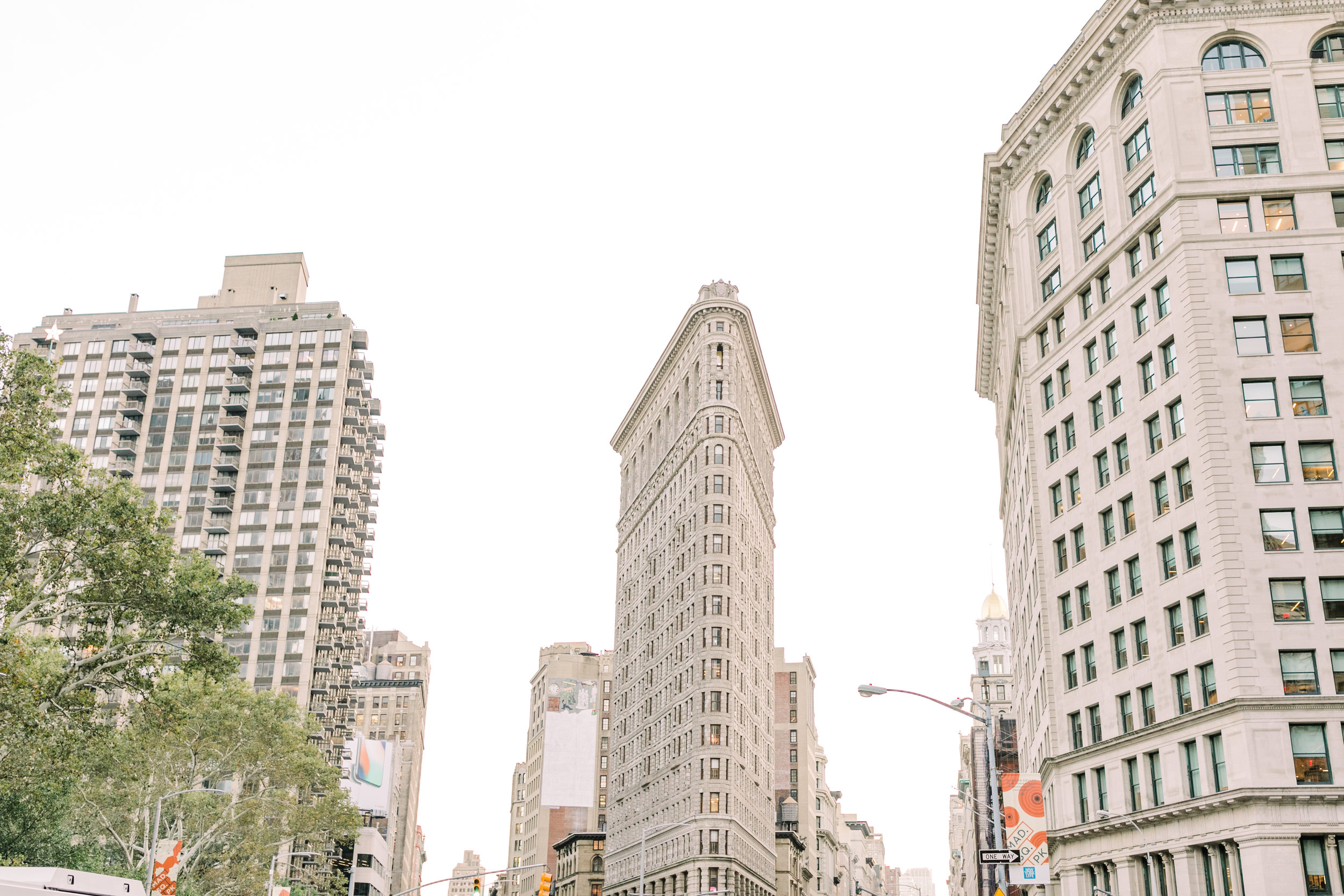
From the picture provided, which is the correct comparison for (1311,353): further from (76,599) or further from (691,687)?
(691,687)

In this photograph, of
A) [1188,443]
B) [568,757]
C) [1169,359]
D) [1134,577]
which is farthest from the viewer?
[568,757]

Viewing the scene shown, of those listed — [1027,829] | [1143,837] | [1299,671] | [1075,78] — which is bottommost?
[1027,829]

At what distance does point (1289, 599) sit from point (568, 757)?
6365 inches

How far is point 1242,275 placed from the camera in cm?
5231

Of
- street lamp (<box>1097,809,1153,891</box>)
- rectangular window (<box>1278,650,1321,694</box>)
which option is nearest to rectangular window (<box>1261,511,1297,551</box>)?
rectangular window (<box>1278,650,1321,694</box>)

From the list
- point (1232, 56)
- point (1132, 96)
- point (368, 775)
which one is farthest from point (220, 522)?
point (1232, 56)

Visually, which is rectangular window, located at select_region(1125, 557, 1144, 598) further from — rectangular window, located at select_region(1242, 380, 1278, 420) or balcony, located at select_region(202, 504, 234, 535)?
balcony, located at select_region(202, 504, 234, 535)

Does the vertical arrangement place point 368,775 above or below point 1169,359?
below

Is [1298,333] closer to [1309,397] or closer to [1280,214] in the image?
[1309,397]

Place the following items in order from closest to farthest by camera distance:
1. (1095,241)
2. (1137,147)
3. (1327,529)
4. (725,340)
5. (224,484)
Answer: (1327,529) < (1137,147) < (1095,241) < (725,340) < (224,484)

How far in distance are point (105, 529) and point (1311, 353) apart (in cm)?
4900

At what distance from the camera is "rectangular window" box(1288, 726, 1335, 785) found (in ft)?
143

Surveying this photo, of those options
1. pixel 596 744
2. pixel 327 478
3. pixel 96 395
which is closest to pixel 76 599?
pixel 327 478

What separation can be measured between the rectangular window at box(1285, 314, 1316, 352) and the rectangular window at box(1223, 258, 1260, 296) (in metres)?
1.92
